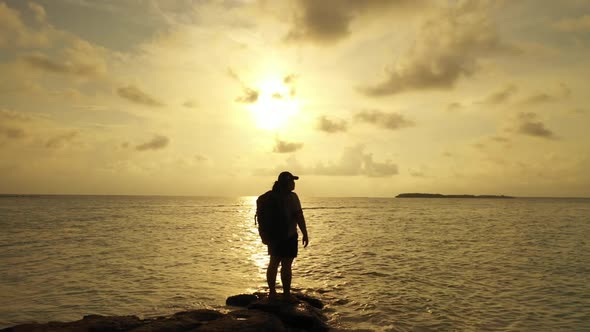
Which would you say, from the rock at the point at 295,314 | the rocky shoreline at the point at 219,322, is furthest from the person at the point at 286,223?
the rocky shoreline at the point at 219,322

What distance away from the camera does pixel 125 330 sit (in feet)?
25.0

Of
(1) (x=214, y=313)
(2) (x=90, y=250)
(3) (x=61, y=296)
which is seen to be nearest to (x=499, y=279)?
(1) (x=214, y=313)

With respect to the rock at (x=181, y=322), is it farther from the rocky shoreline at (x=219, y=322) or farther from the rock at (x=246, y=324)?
the rock at (x=246, y=324)

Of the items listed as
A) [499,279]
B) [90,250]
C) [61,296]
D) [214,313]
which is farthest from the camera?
[90,250]

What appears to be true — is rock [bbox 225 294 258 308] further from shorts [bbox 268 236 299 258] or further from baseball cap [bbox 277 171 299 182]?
baseball cap [bbox 277 171 299 182]

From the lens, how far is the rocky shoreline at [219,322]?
23.9 ft

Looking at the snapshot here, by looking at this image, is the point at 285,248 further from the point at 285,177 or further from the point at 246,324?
the point at 246,324

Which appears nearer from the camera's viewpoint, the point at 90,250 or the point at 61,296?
the point at 61,296

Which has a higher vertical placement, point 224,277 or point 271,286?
point 271,286

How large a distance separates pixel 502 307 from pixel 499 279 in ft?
15.1

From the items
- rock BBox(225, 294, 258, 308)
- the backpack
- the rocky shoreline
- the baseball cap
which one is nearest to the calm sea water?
rock BBox(225, 294, 258, 308)

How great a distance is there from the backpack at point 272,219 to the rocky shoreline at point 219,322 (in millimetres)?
1628

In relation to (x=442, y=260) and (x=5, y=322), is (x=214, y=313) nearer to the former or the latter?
(x=5, y=322)

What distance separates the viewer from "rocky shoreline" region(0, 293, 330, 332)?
7.29 m
